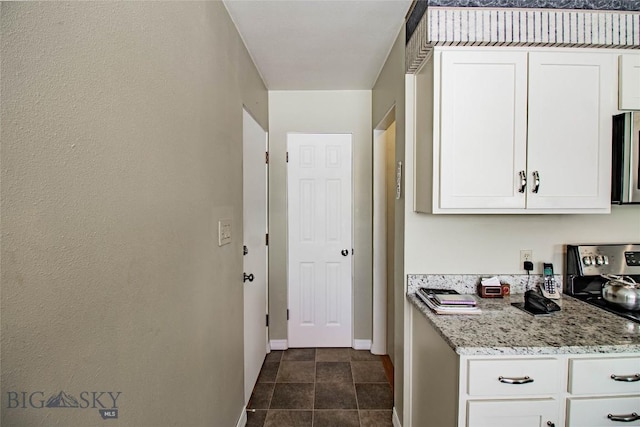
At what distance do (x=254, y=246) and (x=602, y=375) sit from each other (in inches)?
80.5

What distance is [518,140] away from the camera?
1.41 metres

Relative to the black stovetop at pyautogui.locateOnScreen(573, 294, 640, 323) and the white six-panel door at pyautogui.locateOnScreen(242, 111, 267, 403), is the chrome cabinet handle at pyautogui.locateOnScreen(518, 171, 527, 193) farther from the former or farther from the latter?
the white six-panel door at pyautogui.locateOnScreen(242, 111, 267, 403)

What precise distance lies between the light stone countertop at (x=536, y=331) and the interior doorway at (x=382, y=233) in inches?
51.3

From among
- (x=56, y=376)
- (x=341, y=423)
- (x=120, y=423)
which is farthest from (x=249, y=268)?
(x=56, y=376)

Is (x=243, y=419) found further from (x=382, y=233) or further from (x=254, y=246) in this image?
(x=382, y=233)

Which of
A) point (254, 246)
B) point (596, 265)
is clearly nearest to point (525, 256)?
point (596, 265)

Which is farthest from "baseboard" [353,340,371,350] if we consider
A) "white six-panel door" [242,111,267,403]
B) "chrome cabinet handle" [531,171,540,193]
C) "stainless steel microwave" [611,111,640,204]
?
"stainless steel microwave" [611,111,640,204]

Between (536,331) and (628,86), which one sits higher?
(628,86)

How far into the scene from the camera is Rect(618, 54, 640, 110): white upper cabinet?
4.64ft

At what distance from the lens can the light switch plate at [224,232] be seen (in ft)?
4.98

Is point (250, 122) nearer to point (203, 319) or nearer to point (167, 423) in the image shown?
point (203, 319)

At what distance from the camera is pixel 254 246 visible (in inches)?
91.7

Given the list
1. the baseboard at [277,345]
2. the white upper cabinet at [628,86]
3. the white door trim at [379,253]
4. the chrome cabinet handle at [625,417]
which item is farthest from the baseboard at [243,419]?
the white upper cabinet at [628,86]

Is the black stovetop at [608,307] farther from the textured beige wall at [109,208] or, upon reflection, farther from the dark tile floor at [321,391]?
the textured beige wall at [109,208]
